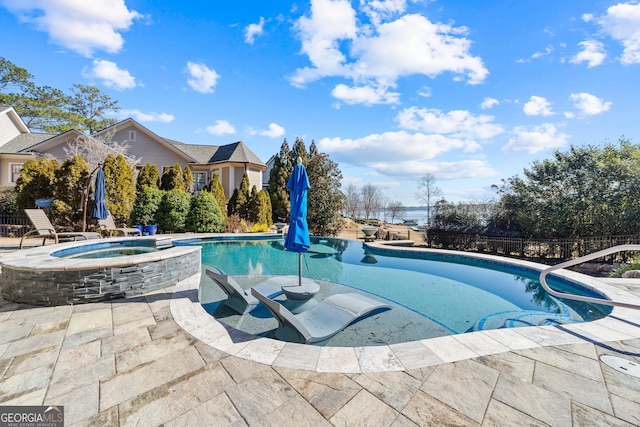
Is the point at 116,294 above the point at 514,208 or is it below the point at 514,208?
below

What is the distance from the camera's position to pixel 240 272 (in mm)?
7512

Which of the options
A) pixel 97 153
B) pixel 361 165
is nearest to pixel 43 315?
pixel 97 153

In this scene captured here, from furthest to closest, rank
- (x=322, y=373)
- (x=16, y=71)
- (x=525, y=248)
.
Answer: (x=16, y=71) → (x=525, y=248) → (x=322, y=373)

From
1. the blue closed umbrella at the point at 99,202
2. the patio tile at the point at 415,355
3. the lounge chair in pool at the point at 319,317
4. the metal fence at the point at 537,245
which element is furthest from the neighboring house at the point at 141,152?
the patio tile at the point at 415,355

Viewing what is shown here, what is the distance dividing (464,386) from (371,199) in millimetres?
43077

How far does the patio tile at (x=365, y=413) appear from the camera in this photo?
186 cm

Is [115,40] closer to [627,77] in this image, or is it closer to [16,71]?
[627,77]

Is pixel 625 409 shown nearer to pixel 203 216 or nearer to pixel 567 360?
pixel 567 360

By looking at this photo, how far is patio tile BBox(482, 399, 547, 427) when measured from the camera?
71.7 inches

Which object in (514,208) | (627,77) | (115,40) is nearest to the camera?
(627,77)

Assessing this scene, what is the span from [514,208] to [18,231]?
23099 mm

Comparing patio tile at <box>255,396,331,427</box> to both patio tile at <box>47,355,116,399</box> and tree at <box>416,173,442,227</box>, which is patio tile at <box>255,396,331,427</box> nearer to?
patio tile at <box>47,355,116,399</box>

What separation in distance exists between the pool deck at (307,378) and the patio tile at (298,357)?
1 cm

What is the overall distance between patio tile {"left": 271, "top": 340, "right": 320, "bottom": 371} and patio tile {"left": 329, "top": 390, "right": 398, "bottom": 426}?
0.53 meters
